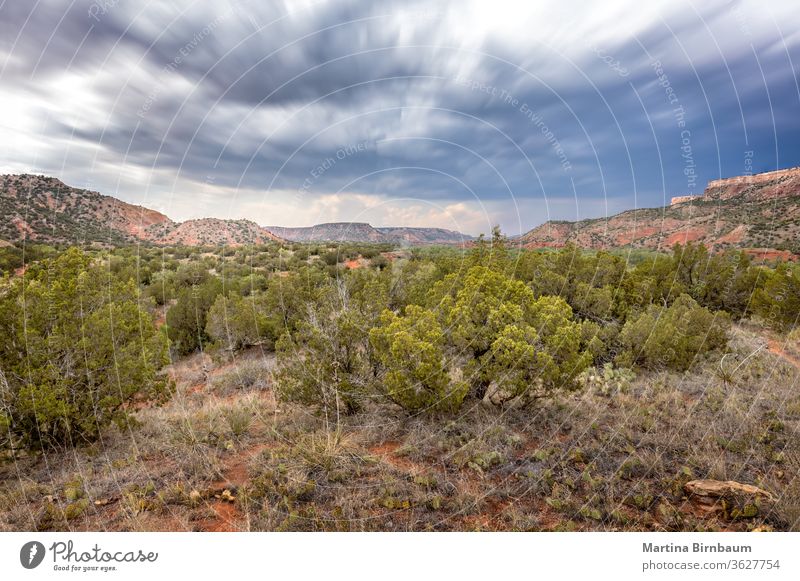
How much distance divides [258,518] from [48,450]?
19.5 feet

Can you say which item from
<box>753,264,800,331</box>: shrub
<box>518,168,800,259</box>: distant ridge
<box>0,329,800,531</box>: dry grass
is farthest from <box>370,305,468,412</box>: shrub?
<box>518,168,800,259</box>: distant ridge

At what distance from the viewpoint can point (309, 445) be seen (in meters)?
6.99

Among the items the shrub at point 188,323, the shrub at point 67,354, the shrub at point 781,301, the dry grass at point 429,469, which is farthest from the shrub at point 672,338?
the shrub at point 188,323

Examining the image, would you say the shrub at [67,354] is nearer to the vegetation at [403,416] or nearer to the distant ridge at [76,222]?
the vegetation at [403,416]

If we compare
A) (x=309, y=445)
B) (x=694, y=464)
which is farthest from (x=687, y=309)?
(x=309, y=445)

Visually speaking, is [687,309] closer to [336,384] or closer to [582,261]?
[582,261]

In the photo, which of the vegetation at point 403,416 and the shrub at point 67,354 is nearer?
the vegetation at point 403,416
